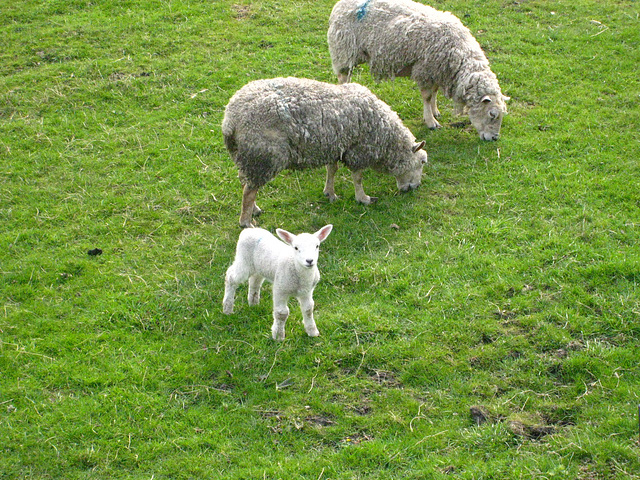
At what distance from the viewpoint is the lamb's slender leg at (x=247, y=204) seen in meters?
8.83

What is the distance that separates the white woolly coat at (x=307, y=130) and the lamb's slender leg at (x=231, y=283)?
1.91 m

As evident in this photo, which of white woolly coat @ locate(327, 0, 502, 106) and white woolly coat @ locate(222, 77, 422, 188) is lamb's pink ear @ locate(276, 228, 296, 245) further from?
white woolly coat @ locate(327, 0, 502, 106)

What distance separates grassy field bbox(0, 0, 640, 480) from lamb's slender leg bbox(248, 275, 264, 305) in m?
0.18

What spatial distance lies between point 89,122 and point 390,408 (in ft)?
27.1

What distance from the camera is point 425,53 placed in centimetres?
1060

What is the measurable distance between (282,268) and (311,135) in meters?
2.77

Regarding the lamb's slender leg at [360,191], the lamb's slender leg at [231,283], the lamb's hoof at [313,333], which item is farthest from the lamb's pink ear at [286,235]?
the lamb's slender leg at [360,191]

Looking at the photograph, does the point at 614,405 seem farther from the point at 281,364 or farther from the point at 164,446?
the point at 164,446

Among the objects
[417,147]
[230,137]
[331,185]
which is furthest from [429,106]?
[230,137]

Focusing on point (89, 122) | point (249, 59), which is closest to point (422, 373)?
point (89, 122)

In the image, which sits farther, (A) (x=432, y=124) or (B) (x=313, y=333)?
(A) (x=432, y=124)

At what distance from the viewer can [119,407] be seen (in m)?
6.30

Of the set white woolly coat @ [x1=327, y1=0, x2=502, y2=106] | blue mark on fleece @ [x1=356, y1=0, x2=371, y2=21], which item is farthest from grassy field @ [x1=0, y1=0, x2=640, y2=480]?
blue mark on fleece @ [x1=356, y1=0, x2=371, y2=21]

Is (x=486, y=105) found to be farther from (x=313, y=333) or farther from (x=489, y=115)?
(x=313, y=333)
